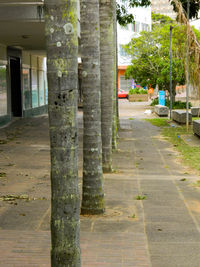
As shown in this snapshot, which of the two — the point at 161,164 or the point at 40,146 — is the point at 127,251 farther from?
the point at 40,146

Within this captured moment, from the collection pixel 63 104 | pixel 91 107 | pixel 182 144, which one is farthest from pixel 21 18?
pixel 63 104

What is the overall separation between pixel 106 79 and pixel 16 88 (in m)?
17.5

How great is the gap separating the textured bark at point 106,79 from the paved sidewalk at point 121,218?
1.69ft

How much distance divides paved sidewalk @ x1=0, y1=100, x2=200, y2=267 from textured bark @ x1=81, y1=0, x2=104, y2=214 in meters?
0.32

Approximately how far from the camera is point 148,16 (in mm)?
73875

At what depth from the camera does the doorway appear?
91.5 ft

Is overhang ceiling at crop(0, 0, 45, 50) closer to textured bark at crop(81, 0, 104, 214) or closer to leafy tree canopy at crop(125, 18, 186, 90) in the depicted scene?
textured bark at crop(81, 0, 104, 214)

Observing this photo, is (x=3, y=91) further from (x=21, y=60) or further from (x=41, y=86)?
(x=41, y=86)

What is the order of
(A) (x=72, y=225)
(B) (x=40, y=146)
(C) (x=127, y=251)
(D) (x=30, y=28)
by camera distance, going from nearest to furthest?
1. (A) (x=72, y=225)
2. (C) (x=127, y=251)
3. (B) (x=40, y=146)
4. (D) (x=30, y=28)

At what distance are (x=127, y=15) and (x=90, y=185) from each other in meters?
14.4

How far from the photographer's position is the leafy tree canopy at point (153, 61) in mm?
39406

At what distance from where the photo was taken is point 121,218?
23.2ft

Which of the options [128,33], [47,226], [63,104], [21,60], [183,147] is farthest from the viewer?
[128,33]

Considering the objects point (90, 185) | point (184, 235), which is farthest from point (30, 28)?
point (184, 235)
